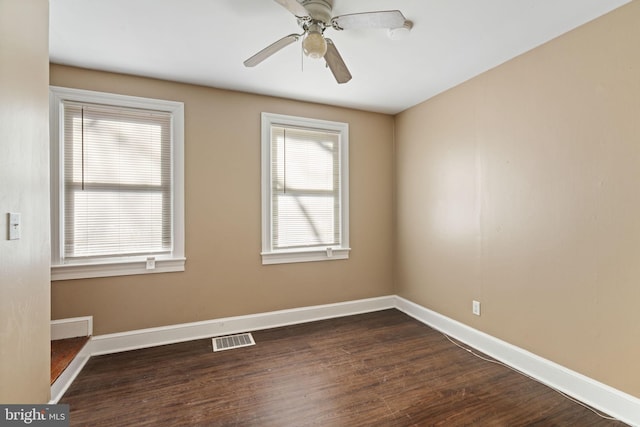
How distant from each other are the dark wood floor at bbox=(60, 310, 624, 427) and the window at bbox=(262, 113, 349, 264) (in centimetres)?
104

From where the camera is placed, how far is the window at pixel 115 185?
2465 millimetres

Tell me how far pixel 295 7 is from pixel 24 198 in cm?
170

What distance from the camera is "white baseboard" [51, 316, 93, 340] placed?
7.95 feet

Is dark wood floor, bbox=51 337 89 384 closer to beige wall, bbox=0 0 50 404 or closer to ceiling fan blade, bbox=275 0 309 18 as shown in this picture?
beige wall, bbox=0 0 50 404

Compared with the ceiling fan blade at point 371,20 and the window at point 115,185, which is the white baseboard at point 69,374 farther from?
the ceiling fan blade at point 371,20

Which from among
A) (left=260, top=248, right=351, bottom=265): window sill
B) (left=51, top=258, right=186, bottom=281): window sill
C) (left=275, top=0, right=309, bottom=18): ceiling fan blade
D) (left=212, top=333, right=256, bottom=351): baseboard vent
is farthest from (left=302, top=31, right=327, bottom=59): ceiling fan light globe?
(left=212, top=333, right=256, bottom=351): baseboard vent

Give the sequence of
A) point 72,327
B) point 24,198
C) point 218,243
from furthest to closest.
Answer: point 218,243 < point 72,327 < point 24,198

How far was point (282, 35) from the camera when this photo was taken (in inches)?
82.4

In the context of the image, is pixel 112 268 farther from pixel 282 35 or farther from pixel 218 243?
pixel 282 35


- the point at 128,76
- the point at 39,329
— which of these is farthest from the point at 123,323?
the point at 128,76

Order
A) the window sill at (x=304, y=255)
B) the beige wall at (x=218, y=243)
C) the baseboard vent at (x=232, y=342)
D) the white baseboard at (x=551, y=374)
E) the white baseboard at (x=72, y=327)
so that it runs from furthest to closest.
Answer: the window sill at (x=304, y=255)
the baseboard vent at (x=232, y=342)
the beige wall at (x=218, y=243)
the white baseboard at (x=72, y=327)
the white baseboard at (x=551, y=374)

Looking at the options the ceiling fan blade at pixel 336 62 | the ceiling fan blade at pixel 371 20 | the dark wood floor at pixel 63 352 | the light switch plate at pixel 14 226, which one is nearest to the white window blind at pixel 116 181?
the dark wood floor at pixel 63 352

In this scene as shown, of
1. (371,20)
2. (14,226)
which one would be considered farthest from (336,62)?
(14,226)

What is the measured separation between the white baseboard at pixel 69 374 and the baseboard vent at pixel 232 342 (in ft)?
3.33
